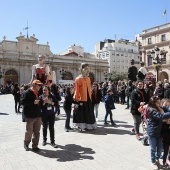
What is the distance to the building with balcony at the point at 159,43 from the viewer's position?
135 ft

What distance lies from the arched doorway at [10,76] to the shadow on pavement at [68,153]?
3963 cm

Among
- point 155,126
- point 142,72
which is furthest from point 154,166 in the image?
point 142,72

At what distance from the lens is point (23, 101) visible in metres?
5.75

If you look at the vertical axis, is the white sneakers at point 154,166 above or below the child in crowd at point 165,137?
below

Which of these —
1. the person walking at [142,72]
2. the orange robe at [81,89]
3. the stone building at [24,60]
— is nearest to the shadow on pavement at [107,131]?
the orange robe at [81,89]

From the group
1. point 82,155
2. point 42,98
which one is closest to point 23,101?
point 42,98

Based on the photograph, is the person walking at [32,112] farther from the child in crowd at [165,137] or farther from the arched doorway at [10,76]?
the arched doorway at [10,76]

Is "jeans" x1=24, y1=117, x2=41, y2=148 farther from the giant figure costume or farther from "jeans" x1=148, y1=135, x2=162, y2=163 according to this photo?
"jeans" x1=148, y1=135, x2=162, y2=163

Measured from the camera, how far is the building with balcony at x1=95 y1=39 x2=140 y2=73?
75144mm

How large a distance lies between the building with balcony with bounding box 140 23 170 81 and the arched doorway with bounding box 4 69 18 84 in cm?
2503

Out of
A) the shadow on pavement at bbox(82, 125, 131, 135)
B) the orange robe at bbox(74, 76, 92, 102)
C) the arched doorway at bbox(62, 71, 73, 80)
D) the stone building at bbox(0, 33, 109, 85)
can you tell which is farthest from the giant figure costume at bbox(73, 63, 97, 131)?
the arched doorway at bbox(62, 71, 73, 80)

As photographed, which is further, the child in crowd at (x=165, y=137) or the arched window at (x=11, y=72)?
the arched window at (x=11, y=72)

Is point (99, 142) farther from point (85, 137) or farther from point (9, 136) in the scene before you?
point (9, 136)

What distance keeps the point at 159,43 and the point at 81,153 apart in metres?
39.9
